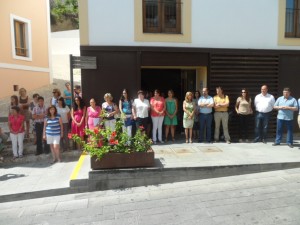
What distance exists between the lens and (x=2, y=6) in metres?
13.8

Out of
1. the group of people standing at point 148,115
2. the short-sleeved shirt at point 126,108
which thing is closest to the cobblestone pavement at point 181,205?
the group of people standing at point 148,115

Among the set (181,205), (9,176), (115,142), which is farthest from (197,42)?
(9,176)

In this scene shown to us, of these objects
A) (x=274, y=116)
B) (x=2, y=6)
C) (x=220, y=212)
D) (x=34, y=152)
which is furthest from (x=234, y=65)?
(x=2, y=6)

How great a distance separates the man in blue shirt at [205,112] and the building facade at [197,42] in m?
0.77

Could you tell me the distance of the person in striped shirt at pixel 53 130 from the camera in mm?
7922

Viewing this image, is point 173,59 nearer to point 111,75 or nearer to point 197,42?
point 197,42

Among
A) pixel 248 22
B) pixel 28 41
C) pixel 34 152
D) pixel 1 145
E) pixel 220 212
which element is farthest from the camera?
pixel 28 41

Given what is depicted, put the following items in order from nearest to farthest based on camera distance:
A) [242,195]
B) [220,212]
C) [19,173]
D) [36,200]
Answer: [220,212], [242,195], [36,200], [19,173]

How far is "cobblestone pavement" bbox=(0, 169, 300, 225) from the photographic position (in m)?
4.65

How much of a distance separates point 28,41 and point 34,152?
8.84 metres

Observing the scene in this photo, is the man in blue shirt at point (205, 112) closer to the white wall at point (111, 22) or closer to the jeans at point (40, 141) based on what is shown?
the white wall at point (111, 22)

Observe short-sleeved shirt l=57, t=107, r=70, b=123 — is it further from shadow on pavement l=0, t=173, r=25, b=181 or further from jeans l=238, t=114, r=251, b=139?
jeans l=238, t=114, r=251, b=139

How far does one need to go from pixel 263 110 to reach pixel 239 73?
1508 mm

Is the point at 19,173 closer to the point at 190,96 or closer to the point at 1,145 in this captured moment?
the point at 1,145
